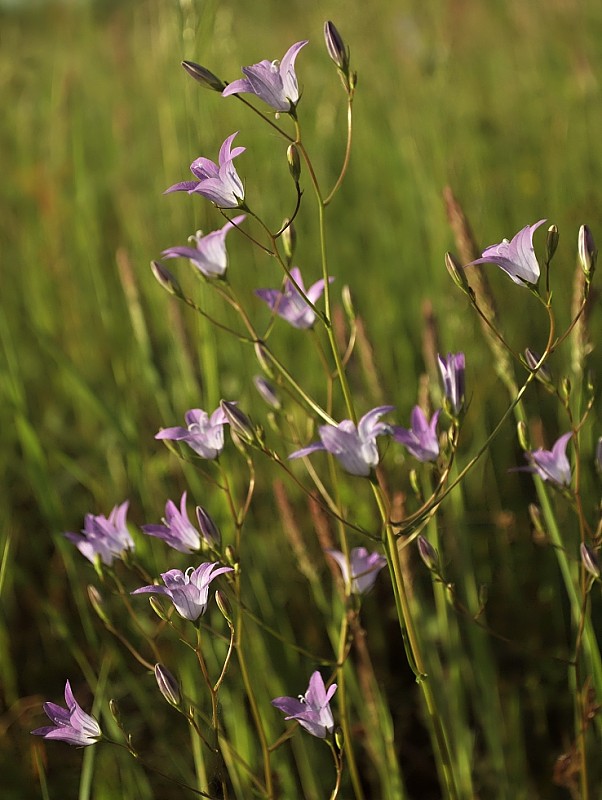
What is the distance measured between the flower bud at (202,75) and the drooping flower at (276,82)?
0.04 meters

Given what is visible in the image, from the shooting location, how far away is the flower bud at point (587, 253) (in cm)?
78

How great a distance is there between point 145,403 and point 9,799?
1.05 m

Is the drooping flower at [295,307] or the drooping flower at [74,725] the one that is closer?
the drooping flower at [74,725]

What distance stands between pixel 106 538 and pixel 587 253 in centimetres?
57

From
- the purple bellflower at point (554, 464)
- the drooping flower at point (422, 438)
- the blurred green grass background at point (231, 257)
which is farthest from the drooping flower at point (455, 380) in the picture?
the blurred green grass background at point (231, 257)

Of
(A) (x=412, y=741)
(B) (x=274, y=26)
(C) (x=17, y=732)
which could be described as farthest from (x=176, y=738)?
(B) (x=274, y=26)

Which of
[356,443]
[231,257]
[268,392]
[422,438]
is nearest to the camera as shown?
[356,443]

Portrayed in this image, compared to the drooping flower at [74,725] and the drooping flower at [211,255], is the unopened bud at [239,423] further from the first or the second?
the drooping flower at [74,725]

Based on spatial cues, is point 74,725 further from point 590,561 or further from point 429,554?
point 590,561

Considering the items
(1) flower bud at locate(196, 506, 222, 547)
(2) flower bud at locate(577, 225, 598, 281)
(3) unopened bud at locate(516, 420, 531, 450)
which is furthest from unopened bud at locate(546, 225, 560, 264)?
(1) flower bud at locate(196, 506, 222, 547)

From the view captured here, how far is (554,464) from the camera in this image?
907 millimetres

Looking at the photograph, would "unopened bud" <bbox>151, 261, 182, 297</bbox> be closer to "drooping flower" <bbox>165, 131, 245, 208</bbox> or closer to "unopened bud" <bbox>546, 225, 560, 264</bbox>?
"drooping flower" <bbox>165, 131, 245, 208</bbox>

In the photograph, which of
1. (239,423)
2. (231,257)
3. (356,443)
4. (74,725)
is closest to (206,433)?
(239,423)

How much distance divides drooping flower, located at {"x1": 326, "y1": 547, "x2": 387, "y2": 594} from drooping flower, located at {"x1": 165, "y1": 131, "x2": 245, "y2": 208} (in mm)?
394
